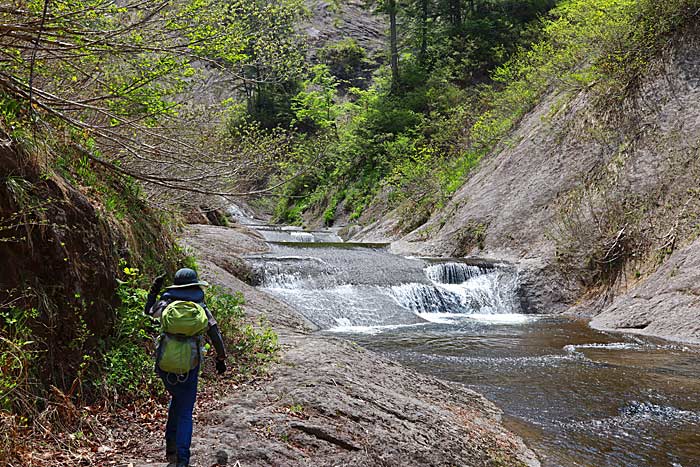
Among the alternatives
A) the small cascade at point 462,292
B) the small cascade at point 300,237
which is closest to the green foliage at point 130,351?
the small cascade at point 462,292

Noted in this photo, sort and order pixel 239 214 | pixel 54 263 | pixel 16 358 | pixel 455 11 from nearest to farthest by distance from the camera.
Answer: pixel 16 358 < pixel 54 263 < pixel 455 11 < pixel 239 214

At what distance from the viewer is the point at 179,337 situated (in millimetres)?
3932

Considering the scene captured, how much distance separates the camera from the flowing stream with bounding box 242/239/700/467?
5.94m

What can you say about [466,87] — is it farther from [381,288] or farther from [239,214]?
[239,214]

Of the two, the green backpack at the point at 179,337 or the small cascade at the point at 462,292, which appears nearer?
the green backpack at the point at 179,337

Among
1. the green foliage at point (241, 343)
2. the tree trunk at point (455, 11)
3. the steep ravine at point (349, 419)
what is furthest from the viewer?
the tree trunk at point (455, 11)

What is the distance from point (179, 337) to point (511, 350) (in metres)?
7.32

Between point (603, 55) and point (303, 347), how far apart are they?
15441 mm

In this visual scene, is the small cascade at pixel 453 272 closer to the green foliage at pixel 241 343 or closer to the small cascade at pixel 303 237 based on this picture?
the green foliage at pixel 241 343

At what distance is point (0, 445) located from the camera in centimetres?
336

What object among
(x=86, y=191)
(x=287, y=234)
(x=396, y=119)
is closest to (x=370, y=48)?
(x=396, y=119)

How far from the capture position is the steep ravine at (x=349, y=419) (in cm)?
439

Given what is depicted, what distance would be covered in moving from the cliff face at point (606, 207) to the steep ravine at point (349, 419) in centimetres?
646

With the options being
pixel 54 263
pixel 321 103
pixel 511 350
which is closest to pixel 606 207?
pixel 511 350
